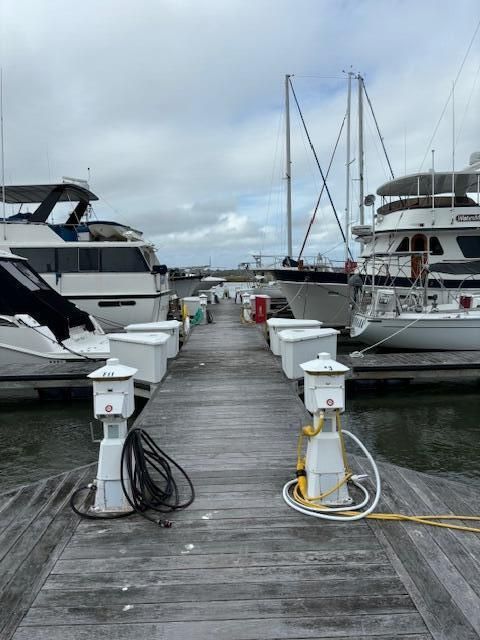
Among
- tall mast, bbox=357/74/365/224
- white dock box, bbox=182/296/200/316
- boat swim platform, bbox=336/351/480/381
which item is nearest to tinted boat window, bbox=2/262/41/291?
white dock box, bbox=182/296/200/316

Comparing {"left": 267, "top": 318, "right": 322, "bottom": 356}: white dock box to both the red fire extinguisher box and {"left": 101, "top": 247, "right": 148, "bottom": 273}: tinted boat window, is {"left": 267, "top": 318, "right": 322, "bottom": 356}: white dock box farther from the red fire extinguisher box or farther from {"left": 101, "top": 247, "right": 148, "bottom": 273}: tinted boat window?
{"left": 101, "top": 247, "right": 148, "bottom": 273}: tinted boat window

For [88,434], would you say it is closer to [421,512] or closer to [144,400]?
[144,400]

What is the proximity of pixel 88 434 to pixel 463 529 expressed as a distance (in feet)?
19.0

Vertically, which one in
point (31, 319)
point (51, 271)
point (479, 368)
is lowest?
point (479, 368)

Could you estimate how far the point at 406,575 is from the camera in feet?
8.39

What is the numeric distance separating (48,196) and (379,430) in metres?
12.5

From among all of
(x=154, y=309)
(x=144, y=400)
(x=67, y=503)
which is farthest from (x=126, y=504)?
(x=154, y=309)

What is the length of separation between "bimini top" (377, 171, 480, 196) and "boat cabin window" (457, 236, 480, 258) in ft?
4.80

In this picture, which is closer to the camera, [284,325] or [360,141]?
[284,325]

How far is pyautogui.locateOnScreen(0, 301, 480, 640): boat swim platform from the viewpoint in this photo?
2.21 metres

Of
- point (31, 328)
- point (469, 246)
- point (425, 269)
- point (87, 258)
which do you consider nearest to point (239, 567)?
point (31, 328)

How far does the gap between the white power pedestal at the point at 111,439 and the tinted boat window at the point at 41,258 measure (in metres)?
12.2

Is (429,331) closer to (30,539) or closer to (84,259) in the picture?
(84,259)

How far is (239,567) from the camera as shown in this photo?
8.68ft
